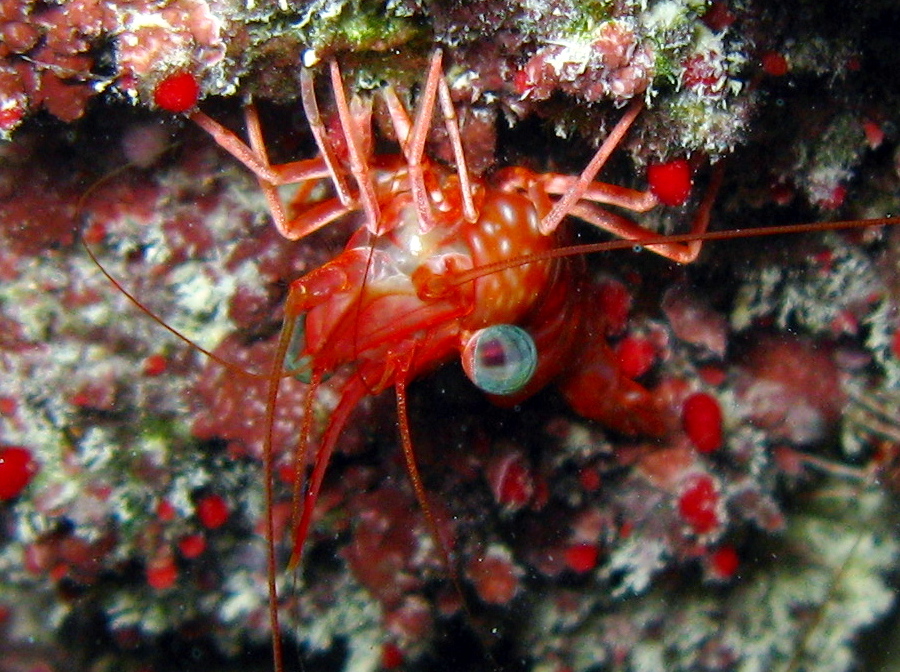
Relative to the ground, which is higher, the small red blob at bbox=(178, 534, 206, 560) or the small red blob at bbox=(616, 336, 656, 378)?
the small red blob at bbox=(616, 336, 656, 378)

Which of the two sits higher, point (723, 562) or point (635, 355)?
point (635, 355)

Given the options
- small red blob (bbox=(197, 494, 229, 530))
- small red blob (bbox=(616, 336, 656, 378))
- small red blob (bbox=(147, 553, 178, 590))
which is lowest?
small red blob (bbox=(147, 553, 178, 590))

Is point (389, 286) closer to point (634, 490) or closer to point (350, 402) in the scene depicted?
point (350, 402)

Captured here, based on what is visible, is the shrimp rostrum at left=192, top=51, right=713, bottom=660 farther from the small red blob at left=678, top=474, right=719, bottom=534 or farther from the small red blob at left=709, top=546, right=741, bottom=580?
the small red blob at left=709, top=546, right=741, bottom=580

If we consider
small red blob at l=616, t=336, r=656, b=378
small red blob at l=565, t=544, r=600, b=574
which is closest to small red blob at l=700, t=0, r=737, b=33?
small red blob at l=616, t=336, r=656, b=378

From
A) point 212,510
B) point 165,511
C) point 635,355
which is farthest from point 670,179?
point 165,511

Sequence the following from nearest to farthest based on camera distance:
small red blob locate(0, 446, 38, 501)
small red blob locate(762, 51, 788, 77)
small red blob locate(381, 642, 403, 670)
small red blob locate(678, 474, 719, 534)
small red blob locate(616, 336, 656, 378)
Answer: small red blob locate(762, 51, 788, 77), small red blob locate(0, 446, 38, 501), small red blob locate(616, 336, 656, 378), small red blob locate(678, 474, 719, 534), small red blob locate(381, 642, 403, 670)

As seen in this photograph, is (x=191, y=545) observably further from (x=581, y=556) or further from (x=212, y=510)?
(x=581, y=556)
